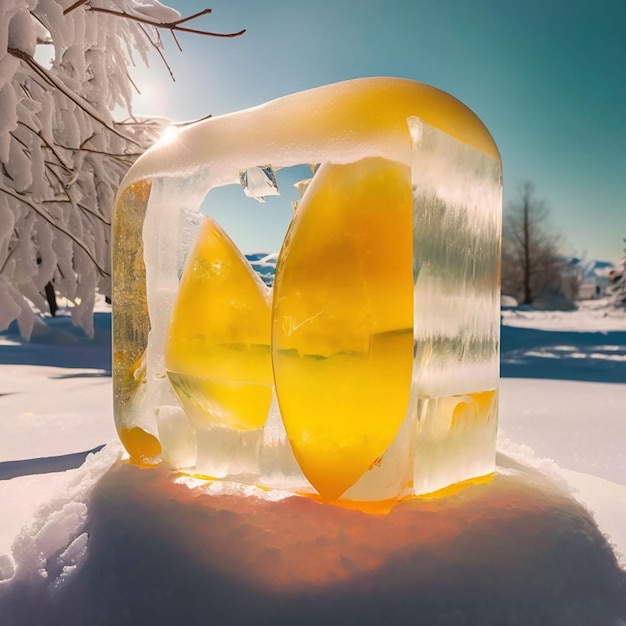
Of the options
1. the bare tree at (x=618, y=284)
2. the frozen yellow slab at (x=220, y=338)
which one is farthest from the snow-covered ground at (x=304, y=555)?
the bare tree at (x=618, y=284)

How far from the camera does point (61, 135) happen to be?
12.1ft

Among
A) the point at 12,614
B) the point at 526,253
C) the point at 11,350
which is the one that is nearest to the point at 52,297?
the point at 11,350

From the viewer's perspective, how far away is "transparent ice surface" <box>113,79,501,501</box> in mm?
1316

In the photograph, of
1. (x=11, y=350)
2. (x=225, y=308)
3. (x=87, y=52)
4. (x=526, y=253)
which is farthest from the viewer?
(x=526, y=253)

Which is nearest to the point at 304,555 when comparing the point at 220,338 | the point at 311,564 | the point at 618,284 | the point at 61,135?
the point at 311,564

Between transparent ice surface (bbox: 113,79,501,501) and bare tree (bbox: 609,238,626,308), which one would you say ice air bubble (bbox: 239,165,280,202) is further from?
bare tree (bbox: 609,238,626,308)

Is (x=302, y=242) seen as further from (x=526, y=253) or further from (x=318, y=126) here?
(x=526, y=253)

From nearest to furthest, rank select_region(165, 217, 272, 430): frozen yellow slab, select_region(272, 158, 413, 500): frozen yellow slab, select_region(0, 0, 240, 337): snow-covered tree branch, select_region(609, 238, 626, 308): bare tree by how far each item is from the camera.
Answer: select_region(272, 158, 413, 500): frozen yellow slab, select_region(165, 217, 272, 430): frozen yellow slab, select_region(0, 0, 240, 337): snow-covered tree branch, select_region(609, 238, 626, 308): bare tree

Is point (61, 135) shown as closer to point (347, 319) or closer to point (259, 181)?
point (259, 181)

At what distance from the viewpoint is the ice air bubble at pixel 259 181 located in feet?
5.07

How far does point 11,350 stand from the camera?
6457 mm

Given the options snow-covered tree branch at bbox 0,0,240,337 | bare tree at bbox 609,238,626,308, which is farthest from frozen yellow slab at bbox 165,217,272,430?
bare tree at bbox 609,238,626,308

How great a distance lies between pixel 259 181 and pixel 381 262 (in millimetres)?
509

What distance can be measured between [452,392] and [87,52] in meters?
3.28
